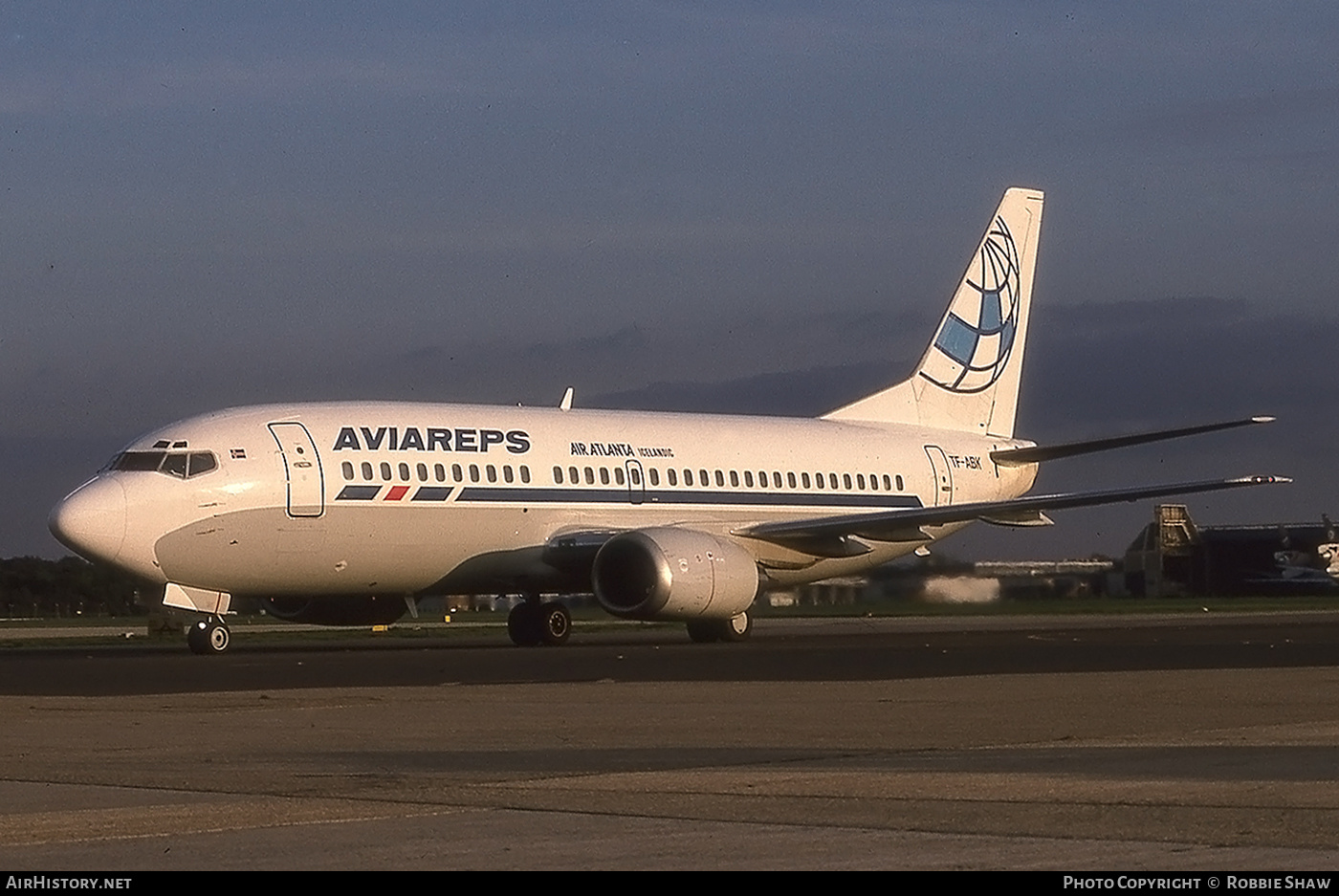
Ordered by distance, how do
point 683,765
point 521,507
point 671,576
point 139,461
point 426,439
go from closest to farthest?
point 683,765
point 139,461
point 671,576
point 426,439
point 521,507

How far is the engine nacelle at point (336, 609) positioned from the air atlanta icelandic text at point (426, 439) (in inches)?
110

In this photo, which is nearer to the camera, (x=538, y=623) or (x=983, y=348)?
(x=538, y=623)

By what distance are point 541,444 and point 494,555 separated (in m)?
1.94

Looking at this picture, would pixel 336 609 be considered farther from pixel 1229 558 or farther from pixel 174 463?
pixel 1229 558

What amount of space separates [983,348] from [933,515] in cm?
913

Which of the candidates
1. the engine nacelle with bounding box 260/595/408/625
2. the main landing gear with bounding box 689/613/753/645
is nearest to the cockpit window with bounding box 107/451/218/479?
the engine nacelle with bounding box 260/595/408/625

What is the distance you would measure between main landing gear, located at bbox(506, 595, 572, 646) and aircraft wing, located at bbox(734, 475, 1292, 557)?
3495 millimetres

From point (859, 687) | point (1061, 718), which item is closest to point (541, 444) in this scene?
point (859, 687)

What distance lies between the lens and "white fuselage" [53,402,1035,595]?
2873 cm

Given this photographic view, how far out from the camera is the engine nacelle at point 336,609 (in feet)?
107

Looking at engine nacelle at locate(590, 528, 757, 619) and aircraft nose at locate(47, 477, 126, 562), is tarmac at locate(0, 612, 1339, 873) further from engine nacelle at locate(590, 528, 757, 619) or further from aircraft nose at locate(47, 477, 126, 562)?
engine nacelle at locate(590, 528, 757, 619)

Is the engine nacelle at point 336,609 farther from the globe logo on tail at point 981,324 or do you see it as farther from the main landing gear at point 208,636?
the globe logo on tail at point 981,324

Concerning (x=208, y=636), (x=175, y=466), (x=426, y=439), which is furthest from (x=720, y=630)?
(x=175, y=466)

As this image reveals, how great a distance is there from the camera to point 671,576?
3064cm
